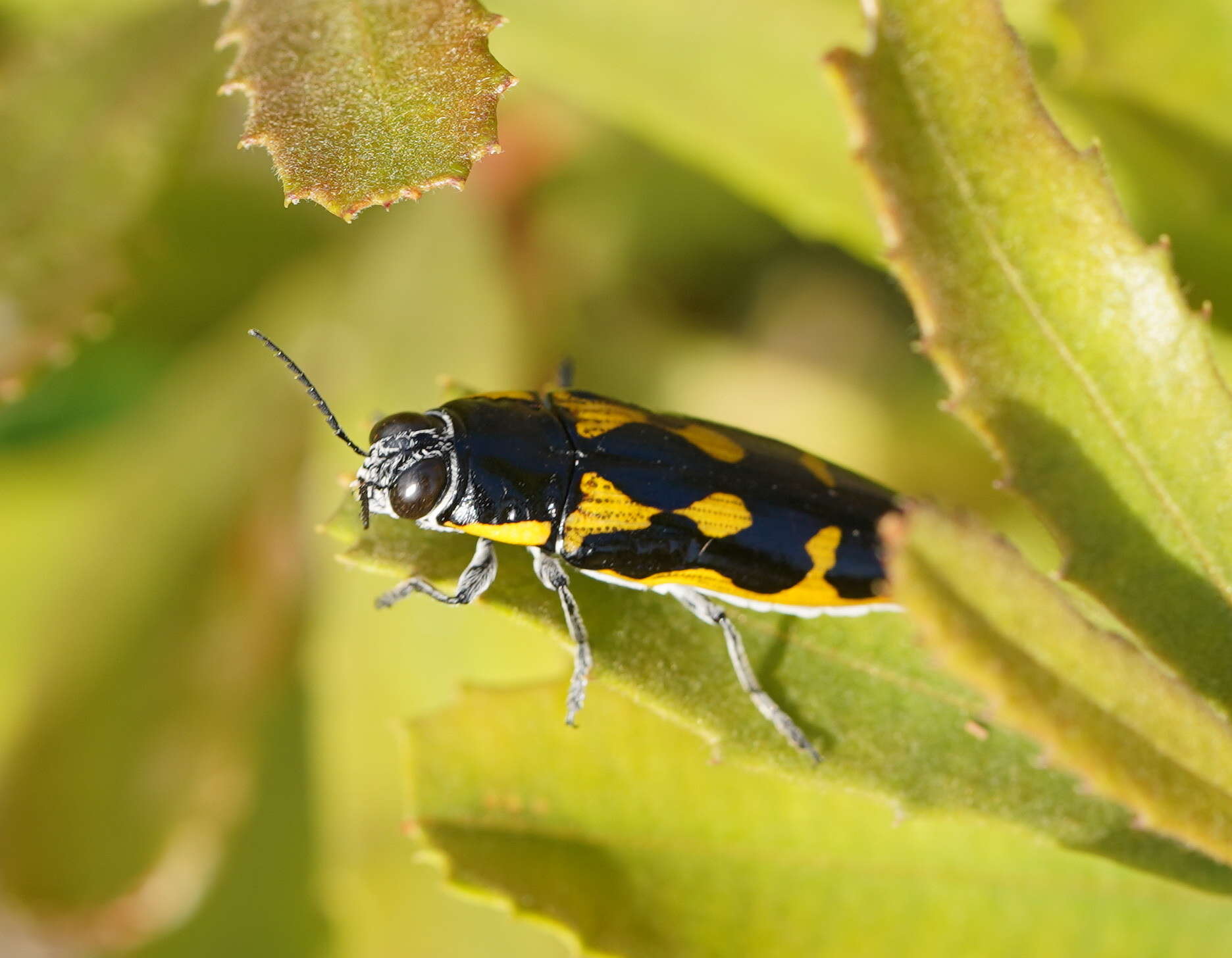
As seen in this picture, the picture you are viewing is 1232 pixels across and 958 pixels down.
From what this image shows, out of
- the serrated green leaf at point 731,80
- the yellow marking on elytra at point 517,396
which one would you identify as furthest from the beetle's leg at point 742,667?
the serrated green leaf at point 731,80

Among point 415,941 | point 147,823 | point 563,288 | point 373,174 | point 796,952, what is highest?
point 373,174

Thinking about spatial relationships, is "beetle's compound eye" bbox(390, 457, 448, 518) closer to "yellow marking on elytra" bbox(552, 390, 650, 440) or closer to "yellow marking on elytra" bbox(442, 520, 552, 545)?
"yellow marking on elytra" bbox(442, 520, 552, 545)

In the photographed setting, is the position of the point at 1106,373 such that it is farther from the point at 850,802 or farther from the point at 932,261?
the point at 850,802

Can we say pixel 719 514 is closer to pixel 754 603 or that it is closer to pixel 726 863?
pixel 754 603

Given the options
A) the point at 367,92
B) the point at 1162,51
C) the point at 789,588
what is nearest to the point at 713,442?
the point at 789,588

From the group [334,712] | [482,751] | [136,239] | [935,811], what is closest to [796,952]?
[935,811]

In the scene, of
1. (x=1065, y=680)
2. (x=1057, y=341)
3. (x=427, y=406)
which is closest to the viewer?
(x=1065, y=680)

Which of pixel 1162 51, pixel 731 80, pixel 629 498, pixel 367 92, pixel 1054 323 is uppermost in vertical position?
pixel 1162 51
